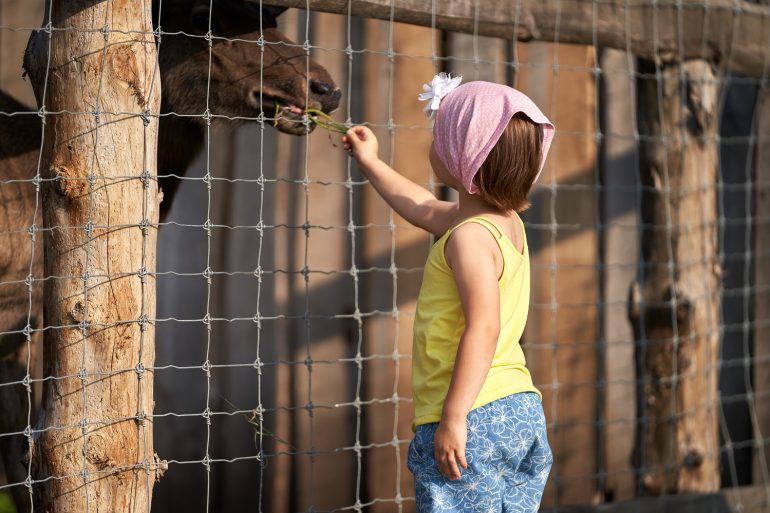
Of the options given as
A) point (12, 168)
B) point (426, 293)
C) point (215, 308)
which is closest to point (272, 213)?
point (215, 308)

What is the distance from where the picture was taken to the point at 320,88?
3.06 meters

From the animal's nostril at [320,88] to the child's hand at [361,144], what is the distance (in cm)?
44

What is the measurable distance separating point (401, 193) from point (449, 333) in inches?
20.0

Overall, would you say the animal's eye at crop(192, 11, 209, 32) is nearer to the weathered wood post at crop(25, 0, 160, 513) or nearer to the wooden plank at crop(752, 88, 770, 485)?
the weathered wood post at crop(25, 0, 160, 513)

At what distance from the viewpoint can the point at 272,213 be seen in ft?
15.5

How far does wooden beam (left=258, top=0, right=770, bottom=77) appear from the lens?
10.00 feet

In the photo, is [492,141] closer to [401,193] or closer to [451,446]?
[401,193]

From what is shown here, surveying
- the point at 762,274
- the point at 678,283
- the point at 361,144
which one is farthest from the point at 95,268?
the point at 762,274

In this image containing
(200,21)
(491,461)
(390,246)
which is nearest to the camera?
(491,461)

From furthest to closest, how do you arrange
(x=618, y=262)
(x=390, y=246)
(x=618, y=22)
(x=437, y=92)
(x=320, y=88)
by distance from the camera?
(x=618, y=262)
(x=390, y=246)
(x=618, y=22)
(x=320, y=88)
(x=437, y=92)

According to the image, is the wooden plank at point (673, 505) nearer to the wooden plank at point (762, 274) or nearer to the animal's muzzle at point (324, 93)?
the wooden plank at point (762, 274)

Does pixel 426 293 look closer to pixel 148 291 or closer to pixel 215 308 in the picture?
pixel 148 291

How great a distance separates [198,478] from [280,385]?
109 cm

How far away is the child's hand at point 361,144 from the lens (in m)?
2.62
